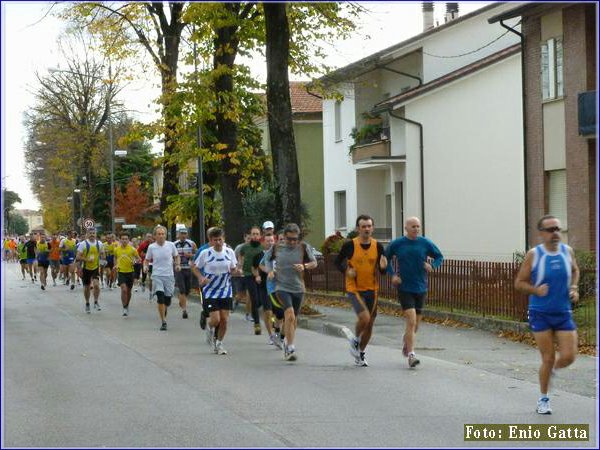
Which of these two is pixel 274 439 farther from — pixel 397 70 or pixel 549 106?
pixel 397 70

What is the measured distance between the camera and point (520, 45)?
25.3 meters

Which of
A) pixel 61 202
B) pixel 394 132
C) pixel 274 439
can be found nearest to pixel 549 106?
pixel 394 132

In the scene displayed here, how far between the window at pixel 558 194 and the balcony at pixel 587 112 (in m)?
2.08

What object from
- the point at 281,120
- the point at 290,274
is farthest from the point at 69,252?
the point at 290,274

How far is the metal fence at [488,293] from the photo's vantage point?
14984 millimetres

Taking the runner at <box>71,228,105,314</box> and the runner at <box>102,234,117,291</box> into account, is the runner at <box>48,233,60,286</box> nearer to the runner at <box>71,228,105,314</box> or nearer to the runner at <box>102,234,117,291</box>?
the runner at <box>102,234,117,291</box>

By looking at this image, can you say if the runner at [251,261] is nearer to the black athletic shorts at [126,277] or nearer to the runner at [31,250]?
the black athletic shorts at [126,277]

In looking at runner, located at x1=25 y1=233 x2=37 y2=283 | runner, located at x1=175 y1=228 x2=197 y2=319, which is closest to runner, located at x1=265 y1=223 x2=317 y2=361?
runner, located at x1=175 y1=228 x2=197 y2=319

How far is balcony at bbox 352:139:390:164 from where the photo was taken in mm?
33750

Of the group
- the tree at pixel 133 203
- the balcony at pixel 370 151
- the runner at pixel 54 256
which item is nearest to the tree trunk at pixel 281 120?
the balcony at pixel 370 151

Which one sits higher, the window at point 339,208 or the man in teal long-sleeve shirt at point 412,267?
the window at point 339,208

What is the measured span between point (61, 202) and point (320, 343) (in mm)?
63013

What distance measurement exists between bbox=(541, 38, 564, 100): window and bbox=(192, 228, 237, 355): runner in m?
12.1

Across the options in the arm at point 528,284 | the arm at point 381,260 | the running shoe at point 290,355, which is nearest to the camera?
the arm at point 528,284
